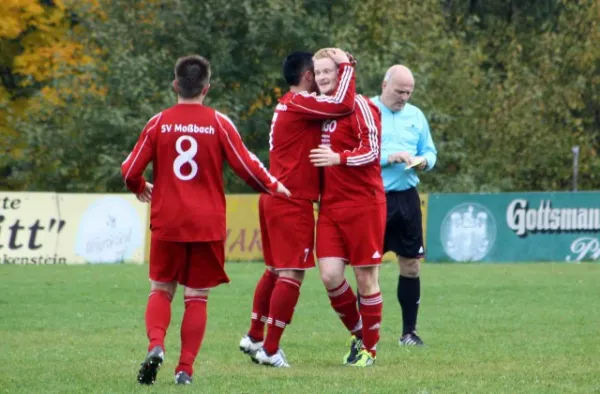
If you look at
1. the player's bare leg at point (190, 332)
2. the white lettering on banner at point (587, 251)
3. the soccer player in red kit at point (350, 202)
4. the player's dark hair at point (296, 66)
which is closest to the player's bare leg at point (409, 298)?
the soccer player in red kit at point (350, 202)

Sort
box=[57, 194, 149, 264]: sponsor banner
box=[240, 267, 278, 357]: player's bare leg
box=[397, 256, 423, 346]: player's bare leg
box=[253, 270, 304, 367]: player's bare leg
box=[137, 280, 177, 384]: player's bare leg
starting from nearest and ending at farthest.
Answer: box=[137, 280, 177, 384]: player's bare leg < box=[253, 270, 304, 367]: player's bare leg < box=[240, 267, 278, 357]: player's bare leg < box=[397, 256, 423, 346]: player's bare leg < box=[57, 194, 149, 264]: sponsor banner

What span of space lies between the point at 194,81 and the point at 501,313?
666 centimetres

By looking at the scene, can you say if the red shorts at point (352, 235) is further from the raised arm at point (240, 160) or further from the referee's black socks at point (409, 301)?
the referee's black socks at point (409, 301)

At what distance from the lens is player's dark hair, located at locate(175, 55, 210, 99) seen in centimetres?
813

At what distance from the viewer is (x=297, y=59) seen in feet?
31.1

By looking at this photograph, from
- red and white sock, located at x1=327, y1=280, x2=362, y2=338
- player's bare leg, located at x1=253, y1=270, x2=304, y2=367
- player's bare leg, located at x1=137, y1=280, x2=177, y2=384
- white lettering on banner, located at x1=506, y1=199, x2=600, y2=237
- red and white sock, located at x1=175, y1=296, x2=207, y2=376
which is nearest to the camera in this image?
player's bare leg, located at x1=137, y1=280, x2=177, y2=384

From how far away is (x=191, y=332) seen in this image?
27.0 feet

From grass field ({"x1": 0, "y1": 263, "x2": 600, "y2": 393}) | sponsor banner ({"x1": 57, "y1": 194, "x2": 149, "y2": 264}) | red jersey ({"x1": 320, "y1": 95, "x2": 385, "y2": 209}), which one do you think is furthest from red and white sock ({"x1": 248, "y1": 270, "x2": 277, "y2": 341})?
sponsor banner ({"x1": 57, "y1": 194, "x2": 149, "y2": 264})

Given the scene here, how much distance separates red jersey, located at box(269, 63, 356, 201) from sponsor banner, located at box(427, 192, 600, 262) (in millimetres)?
16928

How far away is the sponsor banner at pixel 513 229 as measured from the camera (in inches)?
1025

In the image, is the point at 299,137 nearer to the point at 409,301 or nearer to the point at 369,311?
the point at 369,311

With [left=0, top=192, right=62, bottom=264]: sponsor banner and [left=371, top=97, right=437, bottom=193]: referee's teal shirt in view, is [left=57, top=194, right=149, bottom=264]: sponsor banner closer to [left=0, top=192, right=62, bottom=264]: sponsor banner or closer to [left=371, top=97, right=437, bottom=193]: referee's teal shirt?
[left=0, top=192, right=62, bottom=264]: sponsor banner

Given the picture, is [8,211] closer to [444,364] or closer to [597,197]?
[597,197]

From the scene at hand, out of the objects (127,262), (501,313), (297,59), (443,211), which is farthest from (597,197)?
(297,59)
